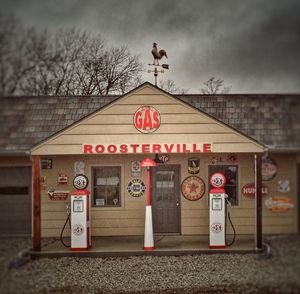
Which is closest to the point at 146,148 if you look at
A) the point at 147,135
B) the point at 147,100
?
the point at 147,135

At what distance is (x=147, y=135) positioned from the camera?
24.5 feet

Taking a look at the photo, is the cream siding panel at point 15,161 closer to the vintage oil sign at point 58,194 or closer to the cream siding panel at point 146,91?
the vintage oil sign at point 58,194

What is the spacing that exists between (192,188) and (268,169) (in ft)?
6.14

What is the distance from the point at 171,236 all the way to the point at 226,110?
3340mm

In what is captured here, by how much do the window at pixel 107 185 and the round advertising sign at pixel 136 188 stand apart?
10.9 inches

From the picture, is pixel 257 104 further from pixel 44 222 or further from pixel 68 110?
pixel 44 222

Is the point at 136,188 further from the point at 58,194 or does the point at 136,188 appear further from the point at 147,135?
the point at 147,135

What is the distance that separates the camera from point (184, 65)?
494 cm

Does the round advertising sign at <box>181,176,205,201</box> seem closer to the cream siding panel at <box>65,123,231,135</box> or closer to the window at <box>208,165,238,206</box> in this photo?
the window at <box>208,165,238,206</box>

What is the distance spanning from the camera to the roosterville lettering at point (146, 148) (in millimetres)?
7359

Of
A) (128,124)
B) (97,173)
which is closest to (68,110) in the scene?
(97,173)

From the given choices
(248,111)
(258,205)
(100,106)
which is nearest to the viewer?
(258,205)

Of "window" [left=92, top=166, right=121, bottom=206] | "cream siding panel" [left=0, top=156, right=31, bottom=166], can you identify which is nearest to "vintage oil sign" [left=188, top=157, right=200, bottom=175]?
"window" [left=92, top=166, right=121, bottom=206]

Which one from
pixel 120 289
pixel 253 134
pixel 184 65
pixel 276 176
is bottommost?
pixel 120 289
